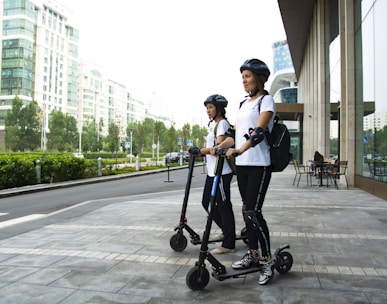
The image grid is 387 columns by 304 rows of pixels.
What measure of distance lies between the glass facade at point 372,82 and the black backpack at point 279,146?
703 cm

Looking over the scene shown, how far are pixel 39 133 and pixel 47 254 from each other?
6204 centimetres

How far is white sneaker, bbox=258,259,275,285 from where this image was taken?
10.5 feet

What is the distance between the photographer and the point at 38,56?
92.8 metres

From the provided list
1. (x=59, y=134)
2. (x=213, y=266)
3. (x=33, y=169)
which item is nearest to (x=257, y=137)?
(x=213, y=266)

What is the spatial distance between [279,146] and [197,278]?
1.31 meters

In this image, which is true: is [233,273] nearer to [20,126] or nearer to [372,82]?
[372,82]

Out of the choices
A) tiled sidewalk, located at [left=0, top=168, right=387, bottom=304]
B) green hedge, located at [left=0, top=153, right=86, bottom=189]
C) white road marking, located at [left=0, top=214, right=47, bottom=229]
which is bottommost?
white road marking, located at [left=0, top=214, right=47, bottom=229]

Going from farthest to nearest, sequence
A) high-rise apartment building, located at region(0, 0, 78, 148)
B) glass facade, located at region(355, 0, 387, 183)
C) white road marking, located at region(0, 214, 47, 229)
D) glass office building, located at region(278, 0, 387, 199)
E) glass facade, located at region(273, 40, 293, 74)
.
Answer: glass facade, located at region(273, 40, 293, 74) → high-rise apartment building, located at region(0, 0, 78, 148) → glass office building, located at region(278, 0, 387, 199) → glass facade, located at region(355, 0, 387, 183) → white road marking, located at region(0, 214, 47, 229)

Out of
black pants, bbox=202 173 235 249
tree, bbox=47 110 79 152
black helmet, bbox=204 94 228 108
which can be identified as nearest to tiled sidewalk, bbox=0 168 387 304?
black pants, bbox=202 173 235 249

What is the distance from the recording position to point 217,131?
13.5 feet

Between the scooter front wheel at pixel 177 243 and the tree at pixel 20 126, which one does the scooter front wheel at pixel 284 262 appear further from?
the tree at pixel 20 126

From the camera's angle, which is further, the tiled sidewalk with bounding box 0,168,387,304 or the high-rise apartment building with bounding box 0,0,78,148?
the high-rise apartment building with bounding box 0,0,78,148

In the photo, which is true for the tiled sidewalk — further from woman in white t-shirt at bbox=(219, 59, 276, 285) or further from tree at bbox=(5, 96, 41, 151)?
tree at bbox=(5, 96, 41, 151)

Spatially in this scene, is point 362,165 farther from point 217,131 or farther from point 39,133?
point 39,133
